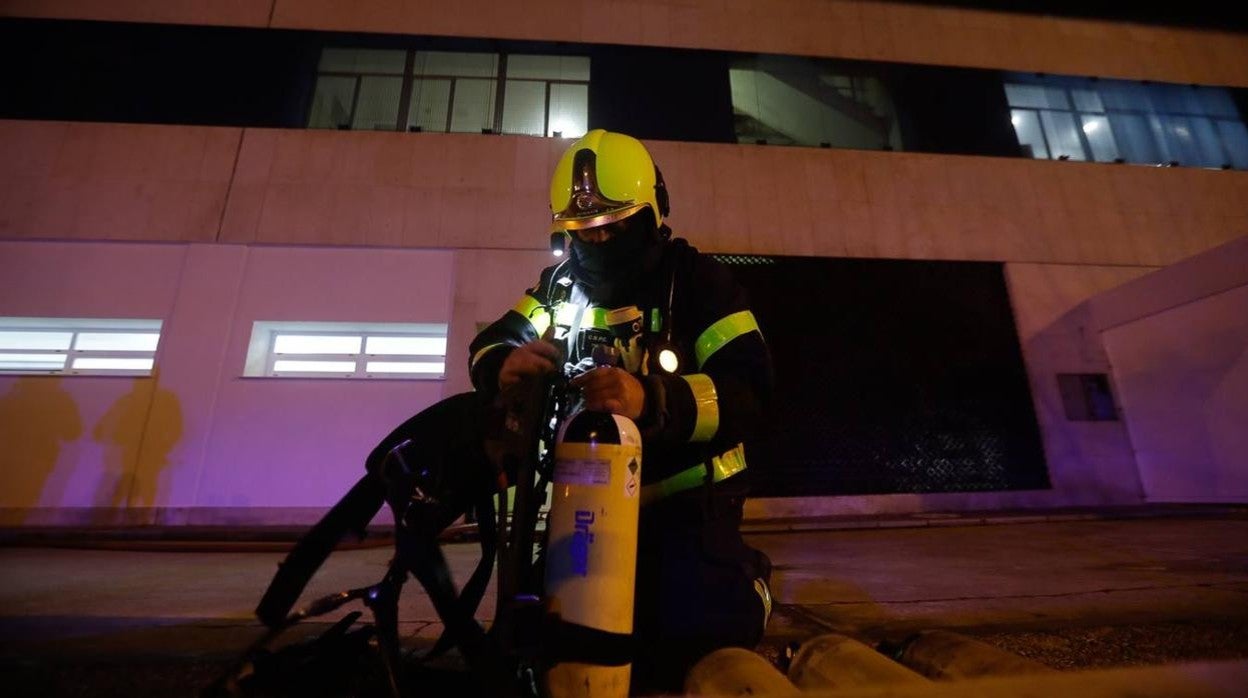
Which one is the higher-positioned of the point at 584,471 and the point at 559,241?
the point at 559,241

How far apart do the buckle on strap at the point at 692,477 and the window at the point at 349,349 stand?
4627mm

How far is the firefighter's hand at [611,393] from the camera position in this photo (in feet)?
3.42

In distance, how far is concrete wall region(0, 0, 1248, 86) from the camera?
6773mm

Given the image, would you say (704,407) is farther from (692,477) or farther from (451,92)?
(451,92)

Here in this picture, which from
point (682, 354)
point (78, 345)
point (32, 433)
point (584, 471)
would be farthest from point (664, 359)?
point (78, 345)

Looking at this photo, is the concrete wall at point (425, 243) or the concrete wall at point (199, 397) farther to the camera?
the concrete wall at point (425, 243)

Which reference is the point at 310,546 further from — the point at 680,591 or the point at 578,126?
the point at 578,126

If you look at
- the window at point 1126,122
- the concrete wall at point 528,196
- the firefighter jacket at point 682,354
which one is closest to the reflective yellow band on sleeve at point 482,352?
the firefighter jacket at point 682,354

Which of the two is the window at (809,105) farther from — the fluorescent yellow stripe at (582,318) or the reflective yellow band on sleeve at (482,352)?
the reflective yellow band on sleeve at (482,352)

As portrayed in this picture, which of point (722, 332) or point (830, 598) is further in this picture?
point (830, 598)

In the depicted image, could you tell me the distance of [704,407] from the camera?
1.18m

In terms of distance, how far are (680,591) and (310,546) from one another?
3.16ft

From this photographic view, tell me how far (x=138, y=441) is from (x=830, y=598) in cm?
687

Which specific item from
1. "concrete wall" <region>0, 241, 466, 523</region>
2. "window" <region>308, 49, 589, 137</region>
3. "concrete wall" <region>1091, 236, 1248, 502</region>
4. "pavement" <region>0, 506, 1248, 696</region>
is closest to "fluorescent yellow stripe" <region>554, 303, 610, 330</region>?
"pavement" <region>0, 506, 1248, 696</region>
